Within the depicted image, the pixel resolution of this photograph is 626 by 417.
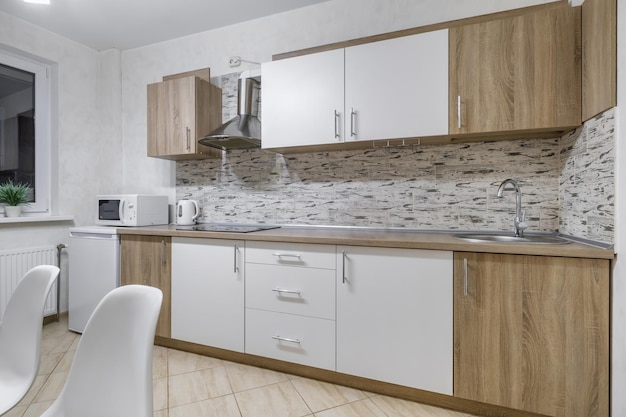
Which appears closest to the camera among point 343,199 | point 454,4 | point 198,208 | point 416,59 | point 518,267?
point 518,267

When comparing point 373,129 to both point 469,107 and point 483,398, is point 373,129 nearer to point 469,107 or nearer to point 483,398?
point 469,107

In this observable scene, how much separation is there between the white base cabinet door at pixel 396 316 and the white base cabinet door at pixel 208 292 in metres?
0.72

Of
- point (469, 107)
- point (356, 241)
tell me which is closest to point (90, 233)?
point (356, 241)

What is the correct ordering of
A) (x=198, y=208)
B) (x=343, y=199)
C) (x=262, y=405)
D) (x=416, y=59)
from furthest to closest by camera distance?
(x=198, y=208) < (x=343, y=199) < (x=416, y=59) < (x=262, y=405)

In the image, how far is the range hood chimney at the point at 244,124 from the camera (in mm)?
2373

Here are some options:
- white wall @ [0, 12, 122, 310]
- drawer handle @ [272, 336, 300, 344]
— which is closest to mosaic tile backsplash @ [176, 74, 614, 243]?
drawer handle @ [272, 336, 300, 344]

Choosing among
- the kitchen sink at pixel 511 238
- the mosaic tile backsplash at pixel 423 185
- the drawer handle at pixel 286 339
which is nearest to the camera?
the mosaic tile backsplash at pixel 423 185

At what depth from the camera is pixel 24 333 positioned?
1.11 metres

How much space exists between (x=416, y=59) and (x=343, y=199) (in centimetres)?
106

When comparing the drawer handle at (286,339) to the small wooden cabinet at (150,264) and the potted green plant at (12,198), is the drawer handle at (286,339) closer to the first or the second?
the small wooden cabinet at (150,264)

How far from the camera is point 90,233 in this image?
259cm

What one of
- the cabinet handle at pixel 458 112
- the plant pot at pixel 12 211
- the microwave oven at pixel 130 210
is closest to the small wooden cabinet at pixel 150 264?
the microwave oven at pixel 130 210

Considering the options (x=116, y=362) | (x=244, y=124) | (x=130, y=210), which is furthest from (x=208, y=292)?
(x=116, y=362)

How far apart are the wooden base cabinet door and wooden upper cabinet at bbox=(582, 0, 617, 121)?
736mm
